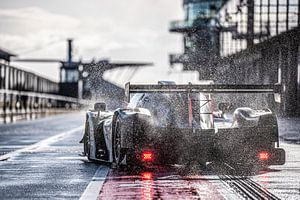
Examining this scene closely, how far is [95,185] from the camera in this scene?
13031 mm

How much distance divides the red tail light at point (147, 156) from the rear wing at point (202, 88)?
139 centimetres

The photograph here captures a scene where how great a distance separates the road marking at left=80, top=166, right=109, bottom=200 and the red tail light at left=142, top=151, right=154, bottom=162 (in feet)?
2.09

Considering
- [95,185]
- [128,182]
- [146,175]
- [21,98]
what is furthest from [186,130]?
[21,98]

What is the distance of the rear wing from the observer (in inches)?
627

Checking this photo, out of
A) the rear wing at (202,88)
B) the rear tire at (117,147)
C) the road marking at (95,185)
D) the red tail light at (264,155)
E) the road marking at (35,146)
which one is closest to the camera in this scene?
the road marking at (95,185)

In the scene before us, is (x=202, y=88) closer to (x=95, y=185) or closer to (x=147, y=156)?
(x=147, y=156)

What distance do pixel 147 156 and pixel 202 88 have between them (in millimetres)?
1764

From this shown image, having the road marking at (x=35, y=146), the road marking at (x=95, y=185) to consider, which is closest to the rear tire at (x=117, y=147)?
the road marking at (x=95, y=185)

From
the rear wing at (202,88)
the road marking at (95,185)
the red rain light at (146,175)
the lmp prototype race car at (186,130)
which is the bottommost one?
the road marking at (95,185)

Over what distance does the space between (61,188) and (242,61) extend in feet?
188

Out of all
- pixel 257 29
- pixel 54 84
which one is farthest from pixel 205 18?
pixel 257 29

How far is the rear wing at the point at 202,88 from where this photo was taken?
627 inches

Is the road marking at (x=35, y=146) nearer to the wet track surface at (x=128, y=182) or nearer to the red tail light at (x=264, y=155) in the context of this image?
the wet track surface at (x=128, y=182)

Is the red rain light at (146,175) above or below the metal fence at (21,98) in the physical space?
below
